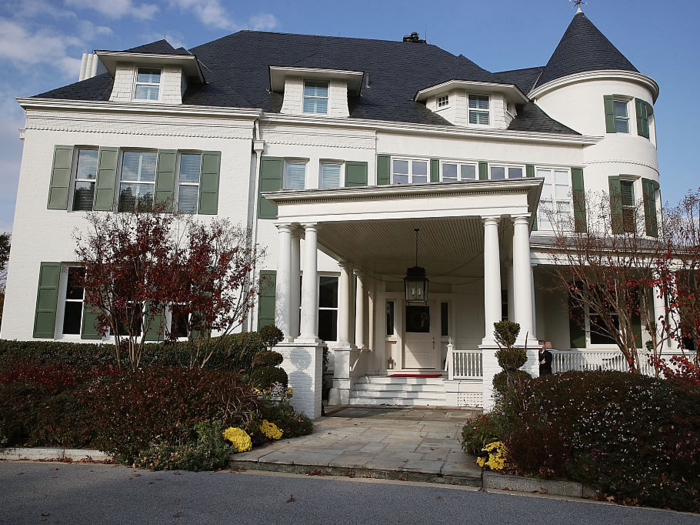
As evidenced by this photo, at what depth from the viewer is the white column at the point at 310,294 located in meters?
10.2

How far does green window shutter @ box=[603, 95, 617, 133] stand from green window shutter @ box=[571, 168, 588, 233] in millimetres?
1529

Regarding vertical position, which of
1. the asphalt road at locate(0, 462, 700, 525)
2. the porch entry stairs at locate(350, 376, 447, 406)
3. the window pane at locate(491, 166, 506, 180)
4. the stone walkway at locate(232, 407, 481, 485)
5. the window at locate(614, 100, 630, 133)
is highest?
the window at locate(614, 100, 630, 133)

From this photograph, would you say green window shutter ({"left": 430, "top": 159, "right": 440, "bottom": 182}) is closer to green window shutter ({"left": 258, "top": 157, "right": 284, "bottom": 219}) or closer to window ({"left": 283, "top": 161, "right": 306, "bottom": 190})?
window ({"left": 283, "top": 161, "right": 306, "bottom": 190})

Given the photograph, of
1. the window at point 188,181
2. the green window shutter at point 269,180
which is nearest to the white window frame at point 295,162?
the green window shutter at point 269,180

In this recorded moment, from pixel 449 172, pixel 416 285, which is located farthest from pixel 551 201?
pixel 416 285

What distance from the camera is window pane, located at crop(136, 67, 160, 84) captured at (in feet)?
51.2

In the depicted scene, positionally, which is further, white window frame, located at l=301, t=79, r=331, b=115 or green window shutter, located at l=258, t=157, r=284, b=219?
white window frame, located at l=301, t=79, r=331, b=115

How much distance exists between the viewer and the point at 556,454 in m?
5.64

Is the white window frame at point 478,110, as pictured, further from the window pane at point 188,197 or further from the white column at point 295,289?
the window pane at point 188,197

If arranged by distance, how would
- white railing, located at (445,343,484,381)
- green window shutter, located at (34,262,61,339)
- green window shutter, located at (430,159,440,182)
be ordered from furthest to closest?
green window shutter, located at (430,159,440,182), green window shutter, located at (34,262,61,339), white railing, located at (445,343,484,381)

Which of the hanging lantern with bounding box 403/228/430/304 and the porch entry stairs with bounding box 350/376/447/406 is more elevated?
the hanging lantern with bounding box 403/228/430/304

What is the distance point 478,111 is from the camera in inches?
653

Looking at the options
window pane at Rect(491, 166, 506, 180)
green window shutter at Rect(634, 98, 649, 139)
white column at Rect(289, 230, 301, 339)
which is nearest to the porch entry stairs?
white column at Rect(289, 230, 301, 339)

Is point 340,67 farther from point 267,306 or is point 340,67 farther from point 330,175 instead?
point 267,306
